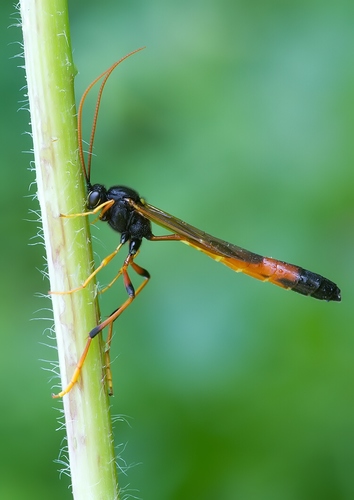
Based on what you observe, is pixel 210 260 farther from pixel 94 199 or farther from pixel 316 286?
pixel 94 199

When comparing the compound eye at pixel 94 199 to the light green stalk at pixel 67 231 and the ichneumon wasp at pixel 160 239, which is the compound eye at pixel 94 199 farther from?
the light green stalk at pixel 67 231

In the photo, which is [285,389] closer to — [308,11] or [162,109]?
[162,109]

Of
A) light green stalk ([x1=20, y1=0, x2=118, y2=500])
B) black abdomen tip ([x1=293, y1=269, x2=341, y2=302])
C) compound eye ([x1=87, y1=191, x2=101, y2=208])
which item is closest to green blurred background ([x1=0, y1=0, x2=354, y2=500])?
black abdomen tip ([x1=293, y1=269, x2=341, y2=302])

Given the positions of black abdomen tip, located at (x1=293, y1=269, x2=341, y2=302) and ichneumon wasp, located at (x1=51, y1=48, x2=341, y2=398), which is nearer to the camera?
ichneumon wasp, located at (x1=51, y1=48, x2=341, y2=398)

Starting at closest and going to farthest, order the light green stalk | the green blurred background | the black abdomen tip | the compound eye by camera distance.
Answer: the light green stalk
the compound eye
the black abdomen tip
the green blurred background

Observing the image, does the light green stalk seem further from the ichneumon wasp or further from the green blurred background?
the green blurred background

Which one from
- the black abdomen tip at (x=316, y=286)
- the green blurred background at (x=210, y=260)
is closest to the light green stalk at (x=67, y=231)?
the black abdomen tip at (x=316, y=286)
